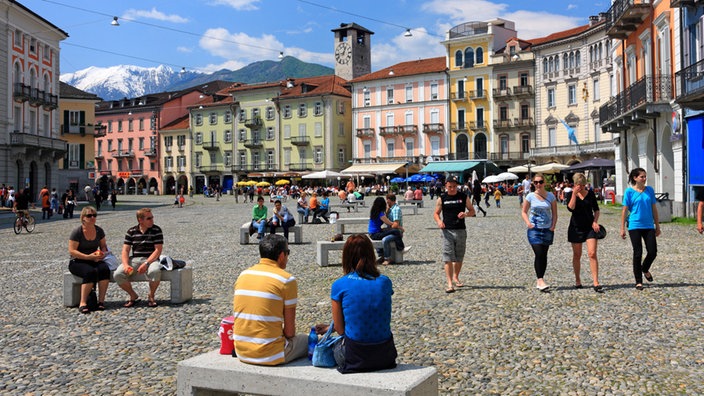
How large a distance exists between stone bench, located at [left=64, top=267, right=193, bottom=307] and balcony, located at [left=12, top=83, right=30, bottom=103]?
42.9 m

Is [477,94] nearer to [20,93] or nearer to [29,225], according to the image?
[20,93]

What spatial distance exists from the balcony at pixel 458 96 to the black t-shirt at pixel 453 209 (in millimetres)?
63291

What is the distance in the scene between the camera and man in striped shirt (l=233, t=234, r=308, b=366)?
15.2ft

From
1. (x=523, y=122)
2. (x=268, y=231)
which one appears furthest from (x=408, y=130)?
(x=268, y=231)

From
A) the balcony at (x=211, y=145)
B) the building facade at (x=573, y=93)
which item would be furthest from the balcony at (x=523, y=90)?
the balcony at (x=211, y=145)

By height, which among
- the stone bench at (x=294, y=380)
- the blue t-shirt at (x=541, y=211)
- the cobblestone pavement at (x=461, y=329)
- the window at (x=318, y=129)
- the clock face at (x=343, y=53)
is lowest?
the cobblestone pavement at (x=461, y=329)

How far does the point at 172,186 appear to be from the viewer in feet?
309

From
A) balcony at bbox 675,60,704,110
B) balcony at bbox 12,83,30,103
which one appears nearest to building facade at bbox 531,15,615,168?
balcony at bbox 675,60,704,110

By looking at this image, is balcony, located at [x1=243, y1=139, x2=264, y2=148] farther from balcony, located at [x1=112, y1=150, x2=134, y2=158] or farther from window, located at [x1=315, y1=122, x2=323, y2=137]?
balcony, located at [x1=112, y1=150, x2=134, y2=158]

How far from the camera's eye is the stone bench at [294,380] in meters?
4.09

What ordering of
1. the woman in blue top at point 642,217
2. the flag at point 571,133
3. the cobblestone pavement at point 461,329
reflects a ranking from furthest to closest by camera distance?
the flag at point 571,133 → the woman in blue top at point 642,217 → the cobblestone pavement at point 461,329

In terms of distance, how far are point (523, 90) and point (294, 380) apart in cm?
6623

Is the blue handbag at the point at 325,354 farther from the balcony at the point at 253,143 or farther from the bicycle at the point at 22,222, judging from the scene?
the balcony at the point at 253,143

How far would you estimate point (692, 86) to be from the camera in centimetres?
2084
